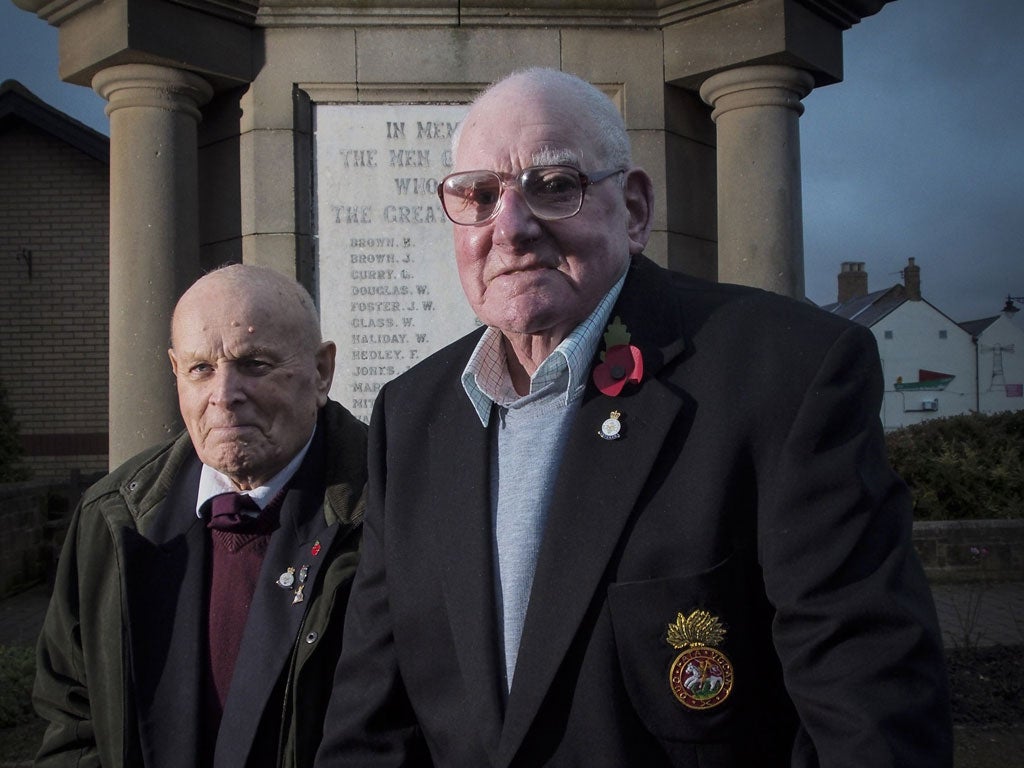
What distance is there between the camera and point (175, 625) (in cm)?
233

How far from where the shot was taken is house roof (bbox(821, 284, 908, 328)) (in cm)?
5591

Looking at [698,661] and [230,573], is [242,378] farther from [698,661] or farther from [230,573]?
[698,661]

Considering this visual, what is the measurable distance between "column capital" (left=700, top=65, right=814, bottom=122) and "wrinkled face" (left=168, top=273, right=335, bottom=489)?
3.52 meters

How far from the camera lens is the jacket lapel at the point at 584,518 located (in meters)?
1.69

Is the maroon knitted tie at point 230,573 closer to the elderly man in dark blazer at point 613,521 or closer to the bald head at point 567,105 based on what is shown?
the elderly man in dark blazer at point 613,521

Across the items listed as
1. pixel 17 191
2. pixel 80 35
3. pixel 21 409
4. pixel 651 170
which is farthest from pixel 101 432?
pixel 651 170

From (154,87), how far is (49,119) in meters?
13.7

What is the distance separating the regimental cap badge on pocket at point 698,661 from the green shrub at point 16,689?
3.55 metres

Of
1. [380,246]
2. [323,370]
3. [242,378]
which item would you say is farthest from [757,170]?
[242,378]

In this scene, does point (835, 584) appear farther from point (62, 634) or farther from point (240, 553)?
point (62, 634)

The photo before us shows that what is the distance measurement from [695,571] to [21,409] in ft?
58.3

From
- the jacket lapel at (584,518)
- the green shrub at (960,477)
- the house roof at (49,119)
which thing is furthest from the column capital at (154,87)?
the house roof at (49,119)

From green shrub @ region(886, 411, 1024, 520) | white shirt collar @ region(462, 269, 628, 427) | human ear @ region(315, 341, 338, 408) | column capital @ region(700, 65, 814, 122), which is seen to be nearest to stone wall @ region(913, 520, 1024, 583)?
green shrub @ region(886, 411, 1024, 520)

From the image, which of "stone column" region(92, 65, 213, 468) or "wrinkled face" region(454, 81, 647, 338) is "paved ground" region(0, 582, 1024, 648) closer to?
"stone column" region(92, 65, 213, 468)
